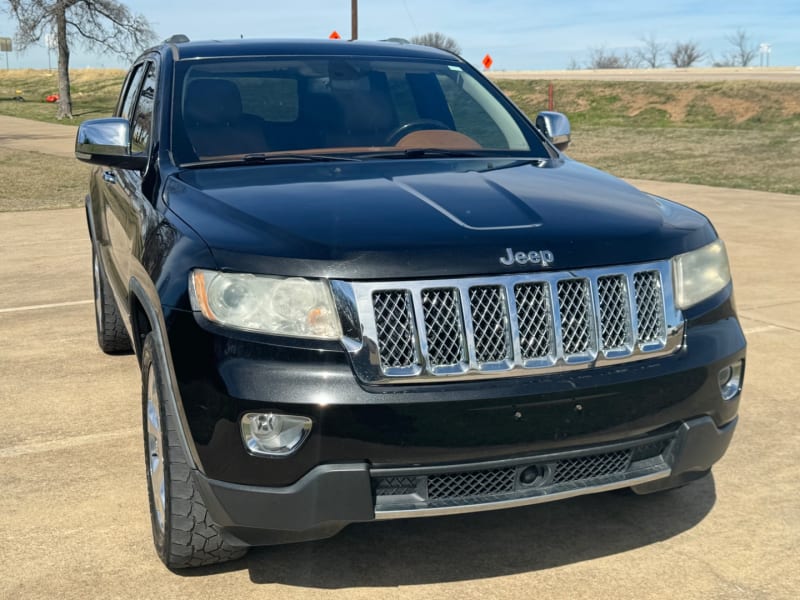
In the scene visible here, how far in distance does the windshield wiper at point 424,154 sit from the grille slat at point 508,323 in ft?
4.41

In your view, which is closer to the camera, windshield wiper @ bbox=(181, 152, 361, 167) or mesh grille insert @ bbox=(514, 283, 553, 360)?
mesh grille insert @ bbox=(514, 283, 553, 360)

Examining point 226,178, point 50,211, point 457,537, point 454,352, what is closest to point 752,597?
point 457,537

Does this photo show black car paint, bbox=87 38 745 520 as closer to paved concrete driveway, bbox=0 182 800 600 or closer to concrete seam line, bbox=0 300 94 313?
paved concrete driveway, bbox=0 182 800 600

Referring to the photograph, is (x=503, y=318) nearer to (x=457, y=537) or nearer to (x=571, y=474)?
(x=571, y=474)

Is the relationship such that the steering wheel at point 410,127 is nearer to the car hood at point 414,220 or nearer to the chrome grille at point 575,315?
the car hood at point 414,220

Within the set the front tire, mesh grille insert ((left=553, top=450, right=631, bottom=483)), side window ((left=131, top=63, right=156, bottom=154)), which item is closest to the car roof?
side window ((left=131, top=63, right=156, bottom=154))

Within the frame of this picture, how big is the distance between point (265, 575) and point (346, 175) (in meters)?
1.43

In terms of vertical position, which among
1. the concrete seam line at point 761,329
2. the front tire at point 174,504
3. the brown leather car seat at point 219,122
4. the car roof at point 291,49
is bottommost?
the concrete seam line at point 761,329

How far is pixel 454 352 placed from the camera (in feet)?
9.70

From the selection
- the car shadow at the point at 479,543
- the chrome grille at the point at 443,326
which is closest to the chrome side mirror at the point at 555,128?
the car shadow at the point at 479,543

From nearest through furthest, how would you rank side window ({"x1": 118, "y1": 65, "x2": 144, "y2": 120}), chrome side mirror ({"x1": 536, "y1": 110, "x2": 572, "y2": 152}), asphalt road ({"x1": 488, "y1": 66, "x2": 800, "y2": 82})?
chrome side mirror ({"x1": 536, "y1": 110, "x2": 572, "y2": 152}) < side window ({"x1": 118, "y1": 65, "x2": 144, "y2": 120}) < asphalt road ({"x1": 488, "y1": 66, "x2": 800, "y2": 82})

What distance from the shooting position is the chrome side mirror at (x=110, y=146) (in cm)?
421

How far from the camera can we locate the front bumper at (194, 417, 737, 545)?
2916 millimetres

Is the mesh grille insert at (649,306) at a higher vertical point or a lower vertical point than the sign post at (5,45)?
higher
